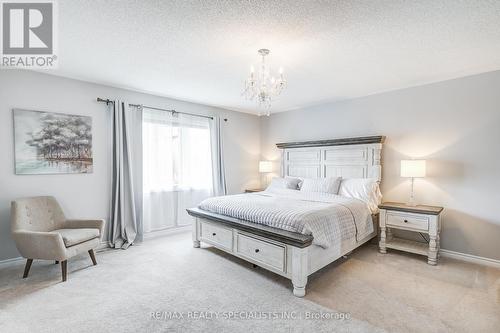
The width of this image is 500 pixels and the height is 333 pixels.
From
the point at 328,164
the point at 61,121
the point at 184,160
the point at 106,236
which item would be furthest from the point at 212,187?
the point at 61,121

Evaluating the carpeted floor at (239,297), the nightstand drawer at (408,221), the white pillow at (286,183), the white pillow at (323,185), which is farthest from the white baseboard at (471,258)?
the white pillow at (286,183)

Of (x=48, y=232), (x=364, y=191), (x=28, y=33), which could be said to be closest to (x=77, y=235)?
(x=48, y=232)

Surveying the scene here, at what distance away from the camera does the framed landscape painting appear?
3.11m

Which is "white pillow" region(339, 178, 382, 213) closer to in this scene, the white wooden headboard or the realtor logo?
→ the white wooden headboard

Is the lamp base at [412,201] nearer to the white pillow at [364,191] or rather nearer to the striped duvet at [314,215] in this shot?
the white pillow at [364,191]

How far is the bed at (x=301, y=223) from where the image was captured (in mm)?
2537

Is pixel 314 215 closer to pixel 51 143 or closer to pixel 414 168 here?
pixel 414 168

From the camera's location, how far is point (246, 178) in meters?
5.76

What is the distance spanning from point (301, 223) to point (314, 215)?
236mm

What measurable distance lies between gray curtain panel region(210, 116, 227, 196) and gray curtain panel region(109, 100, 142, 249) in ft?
4.69

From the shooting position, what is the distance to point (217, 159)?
507cm

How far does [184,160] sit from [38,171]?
2.13 meters

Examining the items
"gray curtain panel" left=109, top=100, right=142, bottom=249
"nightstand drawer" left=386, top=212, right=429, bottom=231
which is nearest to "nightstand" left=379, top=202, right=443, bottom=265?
"nightstand drawer" left=386, top=212, right=429, bottom=231

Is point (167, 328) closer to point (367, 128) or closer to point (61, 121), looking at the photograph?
point (61, 121)
